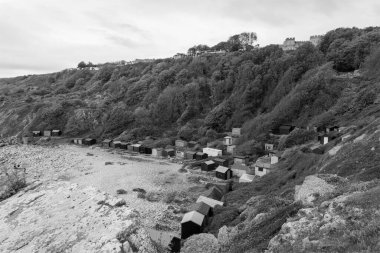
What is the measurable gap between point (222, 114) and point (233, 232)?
4796cm

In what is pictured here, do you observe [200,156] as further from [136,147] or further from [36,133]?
[36,133]

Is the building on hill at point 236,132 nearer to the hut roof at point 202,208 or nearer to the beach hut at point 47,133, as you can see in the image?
the hut roof at point 202,208

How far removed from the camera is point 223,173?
3788 centimetres

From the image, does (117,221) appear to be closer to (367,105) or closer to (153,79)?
(367,105)

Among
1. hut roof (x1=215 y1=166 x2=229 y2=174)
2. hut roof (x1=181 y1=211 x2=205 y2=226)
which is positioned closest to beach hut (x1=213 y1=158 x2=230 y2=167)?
hut roof (x1=215 y1=166 x2=229 y2=174)

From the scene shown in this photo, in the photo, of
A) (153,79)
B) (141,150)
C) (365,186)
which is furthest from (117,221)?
(153,79)

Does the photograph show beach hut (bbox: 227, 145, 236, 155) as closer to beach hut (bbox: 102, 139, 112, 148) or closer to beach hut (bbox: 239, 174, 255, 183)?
beach hut (bbox: 239, 174, 255, 183)

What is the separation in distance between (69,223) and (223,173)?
111 feet

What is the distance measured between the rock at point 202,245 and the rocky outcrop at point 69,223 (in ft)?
38.6

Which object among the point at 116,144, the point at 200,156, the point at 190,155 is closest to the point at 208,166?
the point at 200,156

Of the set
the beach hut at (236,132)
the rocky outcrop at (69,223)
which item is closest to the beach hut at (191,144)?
the beach hut at (236,132)

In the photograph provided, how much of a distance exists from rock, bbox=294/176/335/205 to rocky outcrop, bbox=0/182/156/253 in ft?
35.3

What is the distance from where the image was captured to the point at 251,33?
108750 mm

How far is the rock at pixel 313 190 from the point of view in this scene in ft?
44.7
